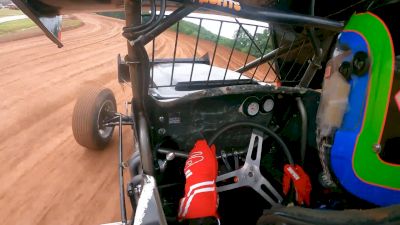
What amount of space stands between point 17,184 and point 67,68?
436cm

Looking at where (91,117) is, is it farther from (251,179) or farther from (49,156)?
(251,179)

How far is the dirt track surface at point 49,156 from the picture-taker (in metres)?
2.58

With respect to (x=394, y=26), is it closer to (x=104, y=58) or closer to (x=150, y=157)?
(x=150, y=157)

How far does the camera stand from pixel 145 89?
1461mm

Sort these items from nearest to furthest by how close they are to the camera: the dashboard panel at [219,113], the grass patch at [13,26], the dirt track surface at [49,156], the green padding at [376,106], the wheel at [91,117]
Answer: the green padding at [376,106], the dashboard panel at [219,113], the dirt track surface at [49,156], the wheel at [91,117], the grass patch at [13,26]

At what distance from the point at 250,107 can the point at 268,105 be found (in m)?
0.11

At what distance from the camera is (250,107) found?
1.75m

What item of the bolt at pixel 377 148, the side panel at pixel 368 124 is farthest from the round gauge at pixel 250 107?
the bolt at pixel 377 148

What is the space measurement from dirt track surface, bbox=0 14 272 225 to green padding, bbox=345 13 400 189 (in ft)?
6.71

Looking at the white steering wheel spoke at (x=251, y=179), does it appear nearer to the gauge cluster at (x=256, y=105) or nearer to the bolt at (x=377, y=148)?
the gauge cluster at (x=256, y=105)

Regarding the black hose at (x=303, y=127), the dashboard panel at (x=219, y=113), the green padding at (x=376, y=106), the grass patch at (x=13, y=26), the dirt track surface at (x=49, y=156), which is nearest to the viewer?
the green padding at (x=376, y=106)

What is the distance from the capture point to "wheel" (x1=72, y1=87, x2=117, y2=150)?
3135 millimetres

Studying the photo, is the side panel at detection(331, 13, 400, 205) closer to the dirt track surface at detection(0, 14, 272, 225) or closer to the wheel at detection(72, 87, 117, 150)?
the dirt track surface at detection(0, 14, 272, 225)

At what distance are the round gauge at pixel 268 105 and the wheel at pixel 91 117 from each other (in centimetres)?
197
